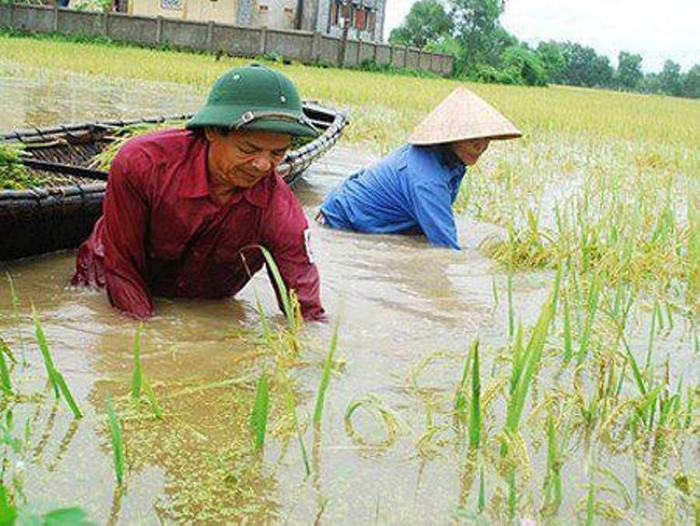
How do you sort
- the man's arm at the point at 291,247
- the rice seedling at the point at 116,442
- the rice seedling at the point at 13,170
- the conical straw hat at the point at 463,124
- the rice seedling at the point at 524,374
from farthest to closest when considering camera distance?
the conical straw hat at the point at 463,124 → the rice seedling at the point at 13,170 → the man's arm at the point at 291,247 → the rice seedling at the point at 524,374 → the rice seedling at the point at 116,442

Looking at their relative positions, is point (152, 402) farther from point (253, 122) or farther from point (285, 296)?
point (253, 122)

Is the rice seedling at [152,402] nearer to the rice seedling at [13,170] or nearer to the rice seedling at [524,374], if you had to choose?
the rice seedling at [524,374]

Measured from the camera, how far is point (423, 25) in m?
51.5

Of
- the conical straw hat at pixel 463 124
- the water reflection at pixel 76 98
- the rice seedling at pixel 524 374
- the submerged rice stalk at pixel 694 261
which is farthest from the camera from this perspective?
the water reflection at pixel 76 98

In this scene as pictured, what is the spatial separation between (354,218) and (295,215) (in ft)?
6.04

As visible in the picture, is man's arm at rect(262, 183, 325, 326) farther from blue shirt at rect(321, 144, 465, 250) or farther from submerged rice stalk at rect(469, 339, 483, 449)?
blue shirt at rect(321, 144, 465, 250)

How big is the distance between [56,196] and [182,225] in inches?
26.4

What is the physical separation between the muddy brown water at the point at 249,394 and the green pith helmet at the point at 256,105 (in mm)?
506

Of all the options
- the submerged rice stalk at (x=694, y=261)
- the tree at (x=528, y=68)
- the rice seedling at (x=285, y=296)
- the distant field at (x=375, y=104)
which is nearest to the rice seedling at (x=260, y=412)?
the rice seedling at (x=285, y=296)

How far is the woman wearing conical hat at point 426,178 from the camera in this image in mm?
4574

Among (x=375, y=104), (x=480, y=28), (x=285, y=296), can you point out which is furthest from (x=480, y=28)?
(x=285, y=296)

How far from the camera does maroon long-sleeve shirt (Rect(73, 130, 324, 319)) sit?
9.91ft

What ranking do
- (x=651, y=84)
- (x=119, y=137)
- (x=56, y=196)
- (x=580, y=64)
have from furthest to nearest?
(x=651, y=84) < (x=580, y=64) < (x=119, y=137) < (x=56, y=196)

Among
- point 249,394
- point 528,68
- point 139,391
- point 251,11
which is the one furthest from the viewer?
point 528,68
